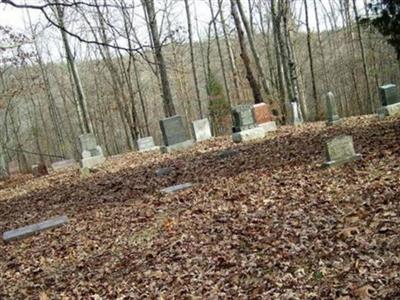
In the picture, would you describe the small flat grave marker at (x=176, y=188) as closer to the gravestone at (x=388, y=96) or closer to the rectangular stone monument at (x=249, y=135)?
the rectangular stone monument at (x=249, y=135)

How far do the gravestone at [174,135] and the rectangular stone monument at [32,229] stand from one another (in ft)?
25.9

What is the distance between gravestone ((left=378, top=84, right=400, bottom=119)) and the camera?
1434cm

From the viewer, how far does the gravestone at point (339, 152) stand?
8695 mm

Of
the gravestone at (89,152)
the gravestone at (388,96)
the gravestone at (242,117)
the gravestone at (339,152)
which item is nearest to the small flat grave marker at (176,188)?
the gravestone at (339,152)

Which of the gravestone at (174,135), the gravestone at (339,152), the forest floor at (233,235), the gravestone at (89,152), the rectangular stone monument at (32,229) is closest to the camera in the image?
the forest floor at (233,235)

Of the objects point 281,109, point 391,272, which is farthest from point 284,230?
point 281,109

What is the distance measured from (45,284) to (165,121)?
10.8 meters

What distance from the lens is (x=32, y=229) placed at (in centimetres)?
863

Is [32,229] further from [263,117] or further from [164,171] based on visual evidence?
[263,117]

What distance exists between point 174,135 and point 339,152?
873cm

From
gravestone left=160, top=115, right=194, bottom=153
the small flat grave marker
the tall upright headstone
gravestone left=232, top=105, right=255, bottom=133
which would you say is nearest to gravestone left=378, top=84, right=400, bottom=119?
the tall upright headstone

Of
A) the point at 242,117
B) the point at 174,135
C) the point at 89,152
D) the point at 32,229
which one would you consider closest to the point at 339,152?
the point at 32,229

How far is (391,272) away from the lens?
4348 mm

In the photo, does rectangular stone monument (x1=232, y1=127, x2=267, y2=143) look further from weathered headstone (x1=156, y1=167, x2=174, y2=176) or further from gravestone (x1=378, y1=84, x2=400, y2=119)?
gravestone (x1=378, y1=84, x2=400, y2=119)
